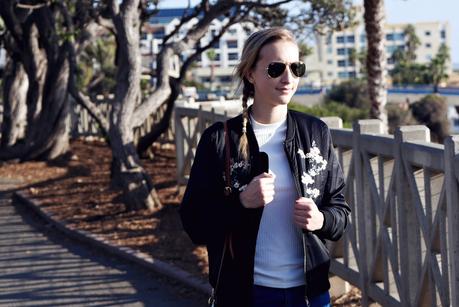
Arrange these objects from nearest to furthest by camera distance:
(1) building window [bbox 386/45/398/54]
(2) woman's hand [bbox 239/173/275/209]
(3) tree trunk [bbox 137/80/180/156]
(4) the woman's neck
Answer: (2) woman's hand [bbox 239/173/275/209] < (4) the woman's neck < (3) tree trunk [bbox 137/80/180/156] < (1) building window [bbox 386/45/398/54]

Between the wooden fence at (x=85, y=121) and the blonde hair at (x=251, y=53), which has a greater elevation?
the blonde hair at (x=251, y=53)

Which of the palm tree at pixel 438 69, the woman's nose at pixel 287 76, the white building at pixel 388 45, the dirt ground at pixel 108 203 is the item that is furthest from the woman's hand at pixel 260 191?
the white building at pixel 388 45

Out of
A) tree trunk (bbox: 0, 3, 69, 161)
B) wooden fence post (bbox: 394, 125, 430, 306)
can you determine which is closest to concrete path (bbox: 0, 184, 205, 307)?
wooden fence post (bbox: 394, 125, 430, 306)

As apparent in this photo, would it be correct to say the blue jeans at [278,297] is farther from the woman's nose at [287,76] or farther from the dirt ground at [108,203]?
the dirt ground at [108,203]

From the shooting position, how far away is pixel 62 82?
21359mm

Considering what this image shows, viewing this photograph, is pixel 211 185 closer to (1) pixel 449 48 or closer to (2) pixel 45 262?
(2) pixel 45 262

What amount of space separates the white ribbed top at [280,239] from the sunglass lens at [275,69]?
0.28 meters

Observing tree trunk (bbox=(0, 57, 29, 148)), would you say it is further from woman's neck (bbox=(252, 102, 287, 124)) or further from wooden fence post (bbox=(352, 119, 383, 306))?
woman's neck (bbox=(252, 102, 287, 124))

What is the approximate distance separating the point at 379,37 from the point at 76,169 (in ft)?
20.4

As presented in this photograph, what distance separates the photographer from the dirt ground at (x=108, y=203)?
1088cm

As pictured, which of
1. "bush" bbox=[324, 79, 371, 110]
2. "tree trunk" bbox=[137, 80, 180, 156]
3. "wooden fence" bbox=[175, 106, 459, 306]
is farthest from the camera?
"bush" bbox=[324, 79, 371, 110]

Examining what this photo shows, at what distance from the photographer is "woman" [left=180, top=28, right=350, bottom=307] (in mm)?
4039

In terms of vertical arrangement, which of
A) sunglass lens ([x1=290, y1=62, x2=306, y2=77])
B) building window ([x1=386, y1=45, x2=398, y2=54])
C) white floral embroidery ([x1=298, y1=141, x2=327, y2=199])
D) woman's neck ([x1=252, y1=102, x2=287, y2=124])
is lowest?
building window ([x1=386, y1=45, x2=398, y2=54])

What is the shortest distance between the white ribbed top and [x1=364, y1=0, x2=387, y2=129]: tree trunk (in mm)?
11248
